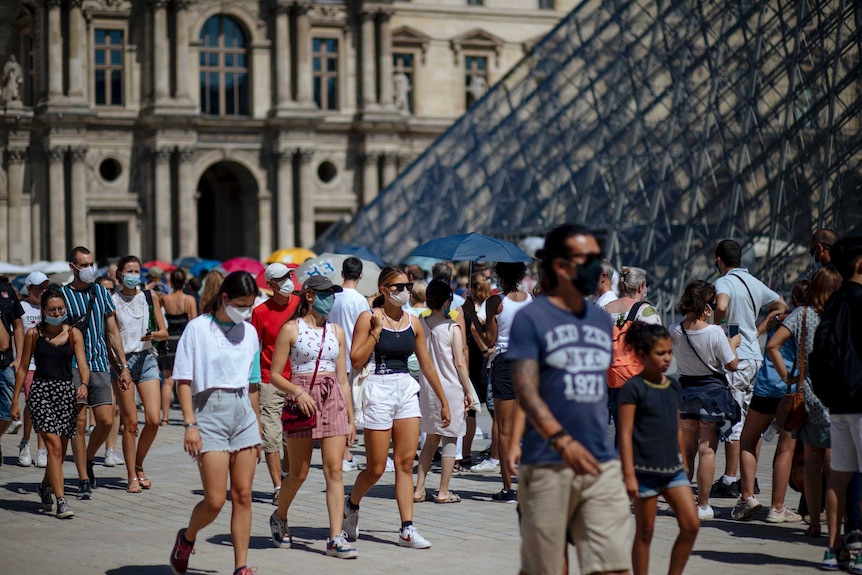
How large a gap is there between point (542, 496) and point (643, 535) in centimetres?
131

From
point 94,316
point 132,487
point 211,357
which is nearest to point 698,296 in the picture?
point 211,357

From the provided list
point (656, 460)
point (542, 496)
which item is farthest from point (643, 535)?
point (542, 496)

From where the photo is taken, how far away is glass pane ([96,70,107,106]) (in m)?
44.6

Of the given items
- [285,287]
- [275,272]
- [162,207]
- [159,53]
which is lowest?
[285,287]

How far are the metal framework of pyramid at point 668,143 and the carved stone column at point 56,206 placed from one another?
1317 centimetres

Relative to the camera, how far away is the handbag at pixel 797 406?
8312 millimetres

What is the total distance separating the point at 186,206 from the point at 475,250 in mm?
32616

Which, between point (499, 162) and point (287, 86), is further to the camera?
point (287, 86)

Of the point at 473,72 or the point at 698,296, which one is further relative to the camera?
the point at 473,72

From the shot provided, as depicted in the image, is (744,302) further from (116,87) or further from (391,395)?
(116,87)

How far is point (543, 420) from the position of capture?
552 centimetres

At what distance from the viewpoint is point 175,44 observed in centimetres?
4422

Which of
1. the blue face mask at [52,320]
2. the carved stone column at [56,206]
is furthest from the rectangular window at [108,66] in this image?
the blue face mask at [52,320]

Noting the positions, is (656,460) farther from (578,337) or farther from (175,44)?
(175,44)
